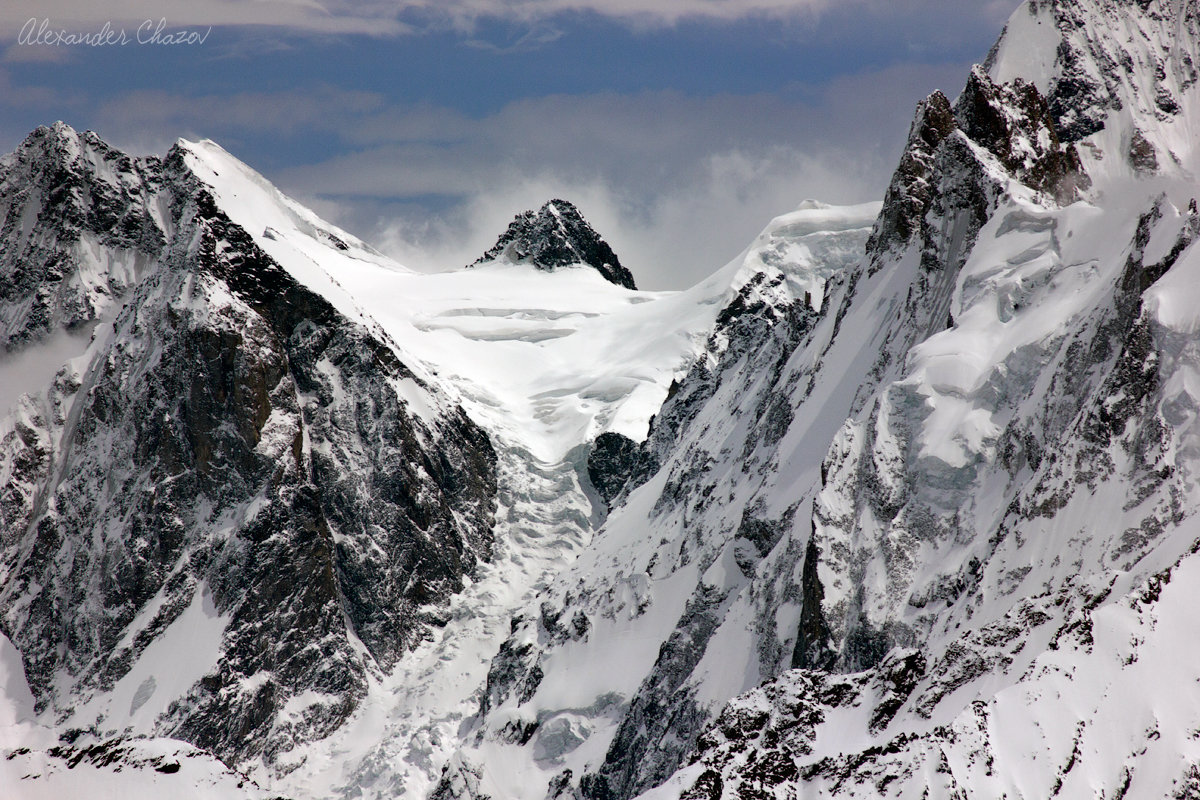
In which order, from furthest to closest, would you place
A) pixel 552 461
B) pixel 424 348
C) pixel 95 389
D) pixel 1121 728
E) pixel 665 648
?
1. pixel 424 348
2. pixel 552 461
3. pixel 95 389
4. pixel 665 648
5. pixel 1121 728

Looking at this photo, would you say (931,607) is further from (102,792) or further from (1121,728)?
(102,792)

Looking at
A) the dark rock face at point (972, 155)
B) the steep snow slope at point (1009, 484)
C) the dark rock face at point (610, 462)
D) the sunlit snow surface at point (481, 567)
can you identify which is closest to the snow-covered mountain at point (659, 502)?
the steep snow slope at point (1009, 484)

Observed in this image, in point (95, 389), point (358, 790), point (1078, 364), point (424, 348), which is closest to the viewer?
point (1078, 364)

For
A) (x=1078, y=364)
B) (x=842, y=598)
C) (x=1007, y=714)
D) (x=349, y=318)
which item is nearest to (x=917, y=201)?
(x=1078, y=364)

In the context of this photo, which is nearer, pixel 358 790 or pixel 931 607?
pixel 931 607

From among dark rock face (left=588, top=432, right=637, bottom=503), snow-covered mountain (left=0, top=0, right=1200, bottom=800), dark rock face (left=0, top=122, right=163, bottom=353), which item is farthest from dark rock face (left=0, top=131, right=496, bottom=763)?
dark rock face (left=0, top=122, right=163, bottom=353)

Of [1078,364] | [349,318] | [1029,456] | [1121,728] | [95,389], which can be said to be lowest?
[1121,728]

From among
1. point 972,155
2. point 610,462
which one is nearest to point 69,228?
point 610,462
